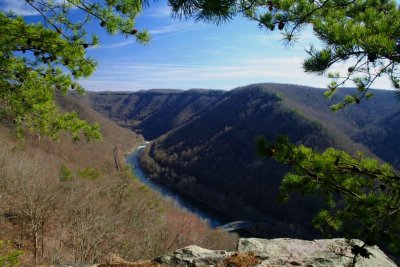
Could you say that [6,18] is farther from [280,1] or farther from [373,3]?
[373,3]

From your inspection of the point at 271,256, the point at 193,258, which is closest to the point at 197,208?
the point at 271,256

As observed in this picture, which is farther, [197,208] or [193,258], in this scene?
[197,208]

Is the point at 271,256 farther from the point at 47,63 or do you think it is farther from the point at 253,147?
the point at 253,147

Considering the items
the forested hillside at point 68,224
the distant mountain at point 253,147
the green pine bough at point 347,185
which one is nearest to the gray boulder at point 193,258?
the green pine bough at point 347,185

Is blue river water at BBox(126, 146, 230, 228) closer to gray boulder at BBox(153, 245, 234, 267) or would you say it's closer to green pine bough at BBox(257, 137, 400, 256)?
→ gray boulder at BBox(153, 245, 234, 267)

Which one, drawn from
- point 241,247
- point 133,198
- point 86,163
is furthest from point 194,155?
point 241,247
